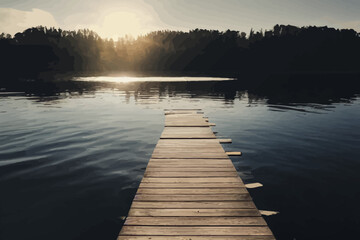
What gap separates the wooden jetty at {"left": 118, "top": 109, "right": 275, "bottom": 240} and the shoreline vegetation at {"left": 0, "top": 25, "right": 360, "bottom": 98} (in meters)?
122

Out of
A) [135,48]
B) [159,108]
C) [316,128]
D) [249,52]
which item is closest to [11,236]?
[316,128]

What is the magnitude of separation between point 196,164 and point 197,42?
6644 inches

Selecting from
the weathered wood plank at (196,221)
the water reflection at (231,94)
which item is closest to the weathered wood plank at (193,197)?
the weathered wood plank at (196,221)

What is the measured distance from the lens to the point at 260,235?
16.1ft

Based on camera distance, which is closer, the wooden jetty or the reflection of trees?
the wooden jetty

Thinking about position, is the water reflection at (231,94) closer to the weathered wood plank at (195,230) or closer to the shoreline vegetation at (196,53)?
the weathered wood plank at (195,230)

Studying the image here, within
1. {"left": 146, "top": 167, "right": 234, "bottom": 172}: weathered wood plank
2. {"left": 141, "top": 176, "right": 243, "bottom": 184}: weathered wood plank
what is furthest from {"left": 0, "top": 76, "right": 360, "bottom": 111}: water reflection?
{"left": 141, "top": 176, "right": 243, "bottom": 184}: weathered wood plank

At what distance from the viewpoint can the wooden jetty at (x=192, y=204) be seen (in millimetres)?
4973

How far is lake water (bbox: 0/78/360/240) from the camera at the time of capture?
6.80m

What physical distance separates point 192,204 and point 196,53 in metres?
163

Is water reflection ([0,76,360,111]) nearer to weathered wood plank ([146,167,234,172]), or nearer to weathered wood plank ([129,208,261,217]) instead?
weathered wood plank ([146,167,234,172])

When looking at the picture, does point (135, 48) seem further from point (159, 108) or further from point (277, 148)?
point (277, 148)

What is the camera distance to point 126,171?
10016 millimetres

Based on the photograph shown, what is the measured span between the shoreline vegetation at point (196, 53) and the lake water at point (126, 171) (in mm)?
113241
